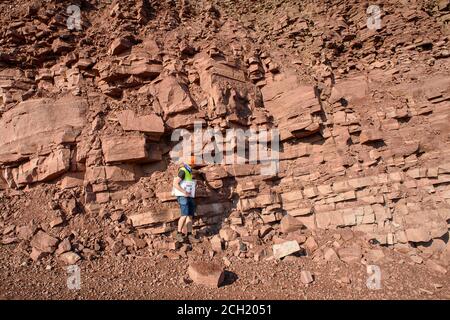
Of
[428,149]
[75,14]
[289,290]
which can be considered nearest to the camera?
[289,290]

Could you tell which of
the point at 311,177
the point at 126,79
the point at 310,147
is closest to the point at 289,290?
the point at 311,177

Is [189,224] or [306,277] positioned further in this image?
[189,224]

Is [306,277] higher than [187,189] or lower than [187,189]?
lower

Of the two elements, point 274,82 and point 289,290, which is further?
point 274,82

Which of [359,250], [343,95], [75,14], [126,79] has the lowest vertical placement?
[359,250]

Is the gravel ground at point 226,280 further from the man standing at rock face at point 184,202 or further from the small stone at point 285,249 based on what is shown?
the man standing at rock face at point 184,202

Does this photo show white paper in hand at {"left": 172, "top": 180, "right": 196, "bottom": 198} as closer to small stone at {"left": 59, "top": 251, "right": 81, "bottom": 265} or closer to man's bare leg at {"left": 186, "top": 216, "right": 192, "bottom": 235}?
man's bare leg at {"left": 186, "top": 216, "right": 192, "bottom": 235}

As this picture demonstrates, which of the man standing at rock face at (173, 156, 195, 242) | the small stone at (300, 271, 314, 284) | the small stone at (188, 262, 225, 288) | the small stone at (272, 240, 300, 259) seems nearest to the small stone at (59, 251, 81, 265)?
the man standing at rock face at (173, 156, 195, 242)

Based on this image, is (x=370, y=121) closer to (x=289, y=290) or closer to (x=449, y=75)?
(x=449, y=75)

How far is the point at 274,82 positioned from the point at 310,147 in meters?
2.24

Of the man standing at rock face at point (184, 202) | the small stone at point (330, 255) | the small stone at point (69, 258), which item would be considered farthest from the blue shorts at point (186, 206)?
the small stone at point (330, 255)

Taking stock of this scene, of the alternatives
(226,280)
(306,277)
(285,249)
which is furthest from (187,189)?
(306,277)

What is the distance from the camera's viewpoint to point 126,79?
7816 mm

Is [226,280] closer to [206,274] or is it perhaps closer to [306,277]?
[206,274]
